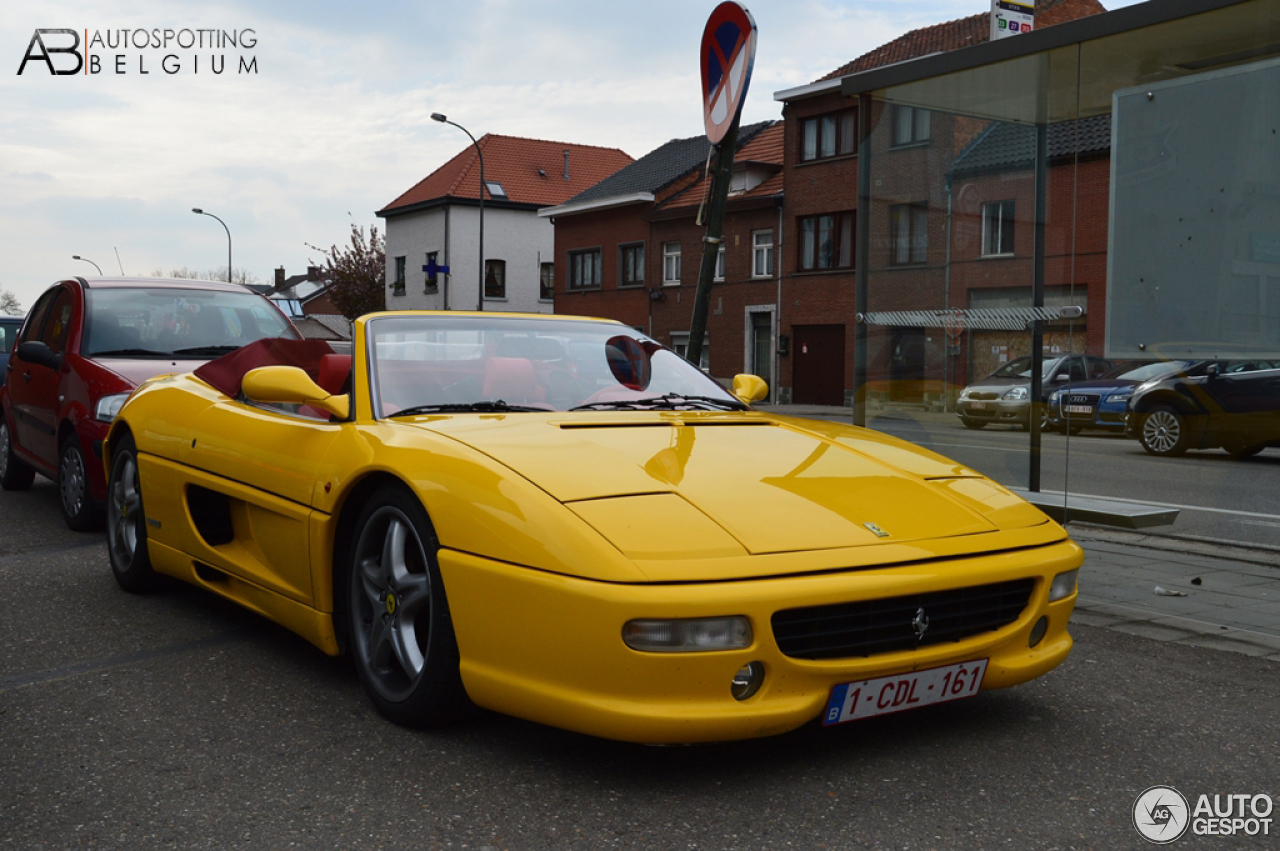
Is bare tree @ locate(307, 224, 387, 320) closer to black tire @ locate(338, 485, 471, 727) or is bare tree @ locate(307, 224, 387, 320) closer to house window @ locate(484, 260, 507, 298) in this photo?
house window @ locate(484, 260, 507, 298)

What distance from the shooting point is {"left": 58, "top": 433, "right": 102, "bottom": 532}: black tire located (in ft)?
23.4

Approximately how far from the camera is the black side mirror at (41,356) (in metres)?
7.42

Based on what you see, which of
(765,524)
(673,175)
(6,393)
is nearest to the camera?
(765,524)

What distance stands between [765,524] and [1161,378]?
4424mm

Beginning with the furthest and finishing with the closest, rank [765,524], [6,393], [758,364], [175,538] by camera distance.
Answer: [758,364]
[6,393]
[175,538]
[765,524]

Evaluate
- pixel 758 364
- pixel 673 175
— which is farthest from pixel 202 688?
pixel 673 175

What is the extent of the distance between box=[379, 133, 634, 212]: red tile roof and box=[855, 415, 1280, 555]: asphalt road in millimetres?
43884

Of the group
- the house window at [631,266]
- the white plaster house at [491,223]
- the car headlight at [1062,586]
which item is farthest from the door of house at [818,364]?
the car headlight at [1062,586]

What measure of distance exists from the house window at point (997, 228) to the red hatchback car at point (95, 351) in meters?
4.61

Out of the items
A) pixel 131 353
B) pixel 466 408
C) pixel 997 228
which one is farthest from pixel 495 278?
pixel 466 408

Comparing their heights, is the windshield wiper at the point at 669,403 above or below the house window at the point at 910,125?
below

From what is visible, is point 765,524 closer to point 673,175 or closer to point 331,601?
point 331,601

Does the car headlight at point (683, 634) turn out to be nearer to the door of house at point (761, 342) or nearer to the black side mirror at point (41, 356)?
the black side mirror at point (41, 356)

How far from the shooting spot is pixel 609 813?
9.27 ft
